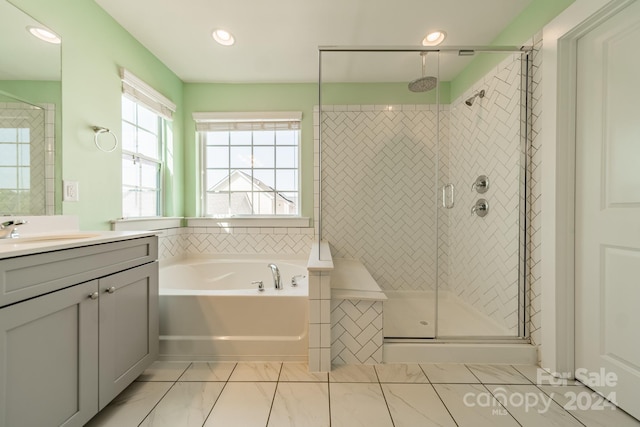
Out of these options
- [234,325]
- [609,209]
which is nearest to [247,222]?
[234,325]

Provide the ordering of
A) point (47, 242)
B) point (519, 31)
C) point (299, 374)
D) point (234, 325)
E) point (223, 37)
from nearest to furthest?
point (47, 242) → point (299, 374) → point (234, 325) → point (519, 31) → point (223, 37)

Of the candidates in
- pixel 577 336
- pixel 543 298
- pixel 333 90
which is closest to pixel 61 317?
pixel 543 298

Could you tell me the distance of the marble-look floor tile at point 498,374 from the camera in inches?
58.6

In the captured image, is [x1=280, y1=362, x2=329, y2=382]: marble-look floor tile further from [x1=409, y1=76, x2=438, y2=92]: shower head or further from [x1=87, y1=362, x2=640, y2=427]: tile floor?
[x1=409, y1=76, x2=438, y2=92]: shower head

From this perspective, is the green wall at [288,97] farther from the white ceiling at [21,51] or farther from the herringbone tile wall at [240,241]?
the white ceiling at [21,51]

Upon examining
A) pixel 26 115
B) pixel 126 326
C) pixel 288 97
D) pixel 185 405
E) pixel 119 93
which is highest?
pixel 288 97

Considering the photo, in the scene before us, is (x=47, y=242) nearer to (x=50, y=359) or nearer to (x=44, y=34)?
(x=50, y=359)

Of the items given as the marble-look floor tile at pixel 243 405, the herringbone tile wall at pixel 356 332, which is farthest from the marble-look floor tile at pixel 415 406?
the marble-look floor tile at pixel 243 405

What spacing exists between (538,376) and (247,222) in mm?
2615

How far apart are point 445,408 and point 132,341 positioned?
5.39 ft

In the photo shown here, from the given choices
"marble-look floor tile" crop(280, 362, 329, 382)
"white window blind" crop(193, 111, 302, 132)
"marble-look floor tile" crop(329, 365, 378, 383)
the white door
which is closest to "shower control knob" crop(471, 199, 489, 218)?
the white door

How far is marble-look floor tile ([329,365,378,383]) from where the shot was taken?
148cm

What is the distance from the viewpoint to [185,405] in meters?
1.30

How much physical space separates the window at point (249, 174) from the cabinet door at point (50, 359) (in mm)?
1866
